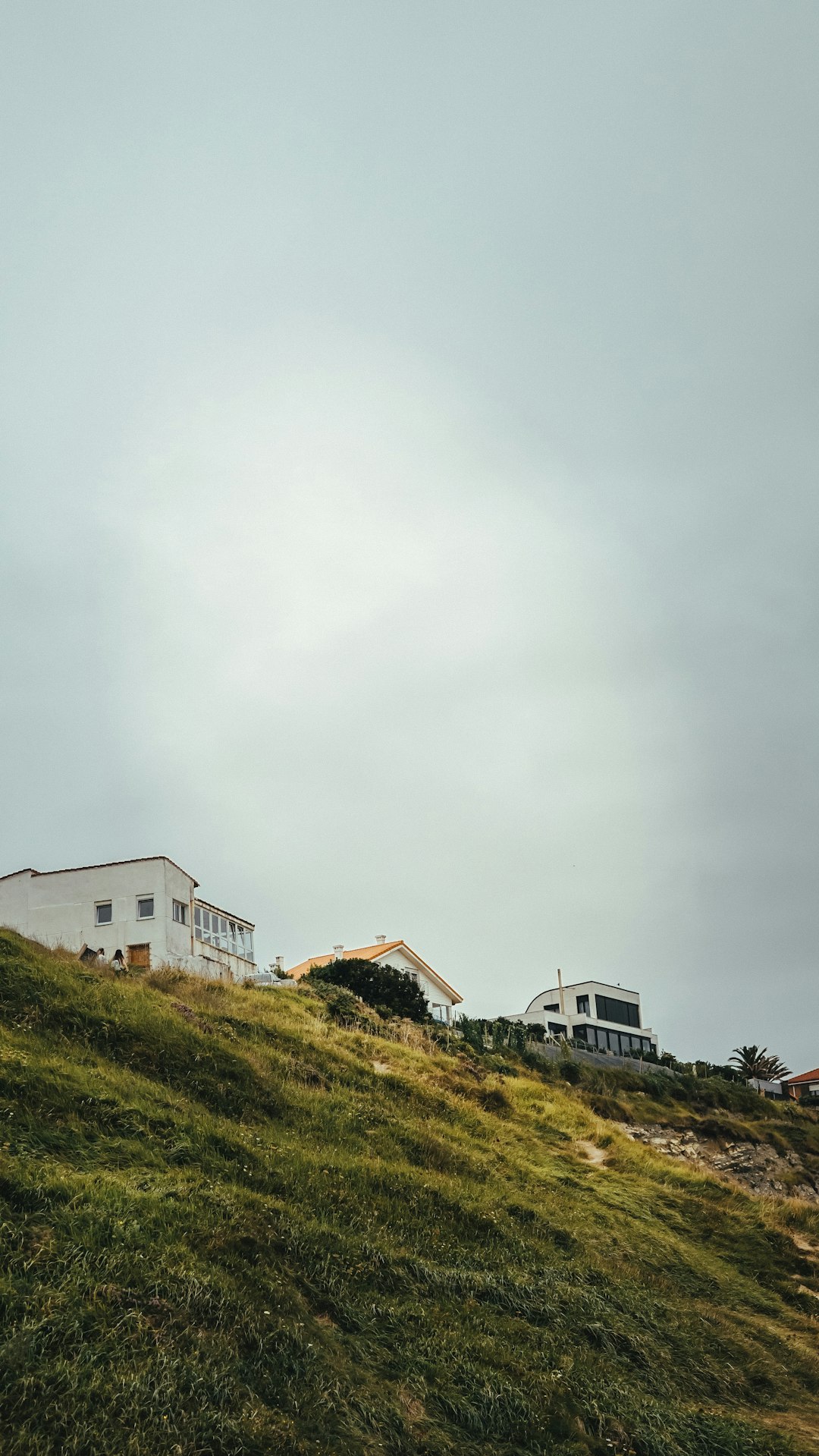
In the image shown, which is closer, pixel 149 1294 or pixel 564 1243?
pixel 149 1294

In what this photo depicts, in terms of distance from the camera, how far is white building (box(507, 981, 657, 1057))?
75750mm

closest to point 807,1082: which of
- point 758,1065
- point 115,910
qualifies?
point 758,1065

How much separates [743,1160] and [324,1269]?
99.2ft

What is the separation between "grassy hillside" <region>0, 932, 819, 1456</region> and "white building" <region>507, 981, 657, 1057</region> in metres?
50.5

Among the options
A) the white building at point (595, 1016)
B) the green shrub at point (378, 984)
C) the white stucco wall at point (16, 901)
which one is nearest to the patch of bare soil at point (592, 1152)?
the green shrub at point (378, 984)

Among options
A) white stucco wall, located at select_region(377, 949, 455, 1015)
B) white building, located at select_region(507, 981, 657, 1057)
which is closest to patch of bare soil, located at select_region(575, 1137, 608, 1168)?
white stucco wall, located at select_region(377, 949, 455, 1015)

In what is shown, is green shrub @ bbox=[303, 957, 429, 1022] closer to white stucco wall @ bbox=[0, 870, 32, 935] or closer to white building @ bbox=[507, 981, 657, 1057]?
white stucco wall @ bbox=[0, 870, 32, 935]

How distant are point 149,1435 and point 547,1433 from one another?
15.6 ft

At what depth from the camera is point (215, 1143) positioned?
15.5 meters

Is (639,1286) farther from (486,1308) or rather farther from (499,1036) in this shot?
(499,1036)

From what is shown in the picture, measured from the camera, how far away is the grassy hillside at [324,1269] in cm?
936

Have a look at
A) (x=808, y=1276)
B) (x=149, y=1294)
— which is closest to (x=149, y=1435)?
(x=149, y=1294)

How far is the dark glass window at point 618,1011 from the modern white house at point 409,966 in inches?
510

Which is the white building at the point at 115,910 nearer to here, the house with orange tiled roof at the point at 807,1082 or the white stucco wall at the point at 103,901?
the white stucco wall at the point at 103,901
